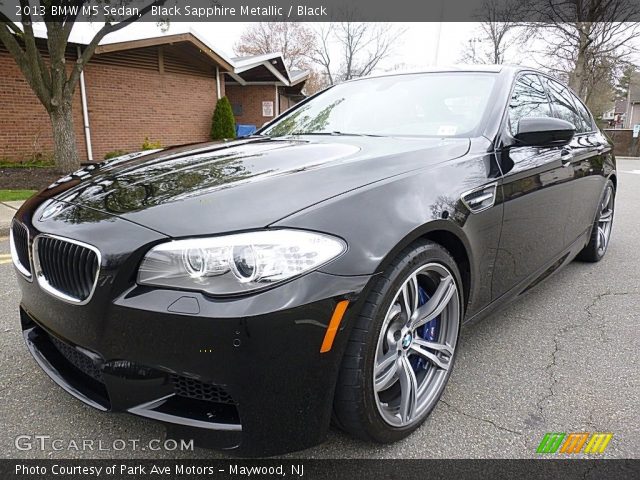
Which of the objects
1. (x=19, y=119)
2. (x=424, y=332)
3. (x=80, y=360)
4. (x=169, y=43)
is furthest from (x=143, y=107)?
(x=424, y=332)

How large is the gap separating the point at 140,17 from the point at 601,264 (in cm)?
871

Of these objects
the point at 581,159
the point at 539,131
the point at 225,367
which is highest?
the point at 539,131

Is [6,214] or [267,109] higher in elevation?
[267,109]

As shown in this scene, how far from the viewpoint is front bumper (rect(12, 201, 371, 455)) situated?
53.1 inches

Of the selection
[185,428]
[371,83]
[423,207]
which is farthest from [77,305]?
[371,83]

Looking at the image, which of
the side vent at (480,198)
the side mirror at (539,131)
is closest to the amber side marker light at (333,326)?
the side vent at (480,198)

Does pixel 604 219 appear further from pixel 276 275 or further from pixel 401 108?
pixel 276 275

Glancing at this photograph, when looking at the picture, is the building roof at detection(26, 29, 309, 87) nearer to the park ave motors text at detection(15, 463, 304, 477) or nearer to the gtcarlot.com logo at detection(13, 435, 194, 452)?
the gtcarlot.com logo at detection(13, 435, 194, 452)

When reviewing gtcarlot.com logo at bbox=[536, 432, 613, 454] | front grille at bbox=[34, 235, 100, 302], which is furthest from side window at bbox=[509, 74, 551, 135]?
front grille at bbox=[34, 235, 100, 302]

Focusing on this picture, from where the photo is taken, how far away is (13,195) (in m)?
6.68

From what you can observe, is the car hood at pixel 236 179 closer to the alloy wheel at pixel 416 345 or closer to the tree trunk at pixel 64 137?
the alloy wheel at pixel 416 345

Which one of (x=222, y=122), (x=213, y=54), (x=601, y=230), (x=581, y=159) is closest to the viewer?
(x=581, y=159)

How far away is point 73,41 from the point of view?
34.0ft

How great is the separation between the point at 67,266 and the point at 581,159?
331 cm
